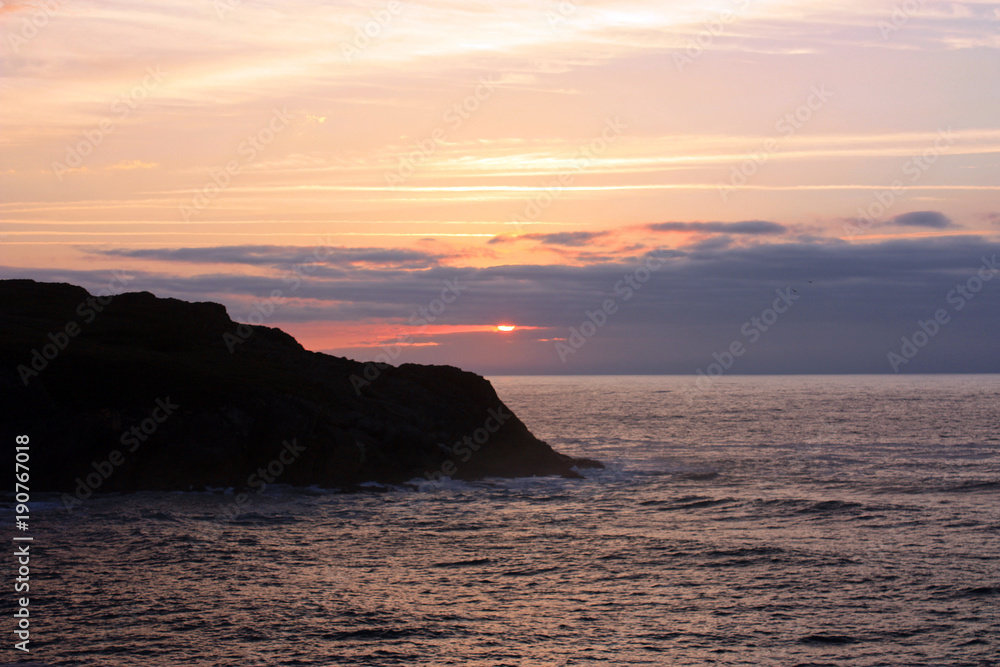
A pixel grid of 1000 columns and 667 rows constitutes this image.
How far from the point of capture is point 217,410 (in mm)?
51562

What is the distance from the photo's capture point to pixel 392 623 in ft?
79.6

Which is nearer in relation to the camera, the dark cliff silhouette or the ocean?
the ocean

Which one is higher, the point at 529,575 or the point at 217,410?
the point at 217,410

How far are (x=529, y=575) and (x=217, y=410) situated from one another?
2881 cm

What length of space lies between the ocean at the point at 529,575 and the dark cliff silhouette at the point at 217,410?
305 cm

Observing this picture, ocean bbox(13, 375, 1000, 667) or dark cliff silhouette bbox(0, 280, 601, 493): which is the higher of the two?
dark cliff silhouette bbox(0, 280, 601, 493)

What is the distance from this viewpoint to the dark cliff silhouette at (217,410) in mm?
48000

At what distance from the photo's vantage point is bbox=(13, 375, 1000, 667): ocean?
73.2ft

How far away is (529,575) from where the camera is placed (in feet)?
99.7

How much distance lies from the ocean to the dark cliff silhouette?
10.0 ft

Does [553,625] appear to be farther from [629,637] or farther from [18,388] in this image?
[18,388]

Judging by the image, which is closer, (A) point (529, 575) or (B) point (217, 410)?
(A) point (529, 575)

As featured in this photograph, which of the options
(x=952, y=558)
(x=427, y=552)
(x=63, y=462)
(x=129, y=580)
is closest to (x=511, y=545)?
(x=427, y=552)

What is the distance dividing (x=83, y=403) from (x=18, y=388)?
12.0ft
